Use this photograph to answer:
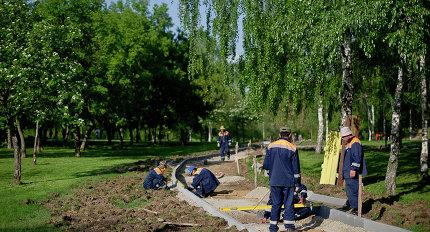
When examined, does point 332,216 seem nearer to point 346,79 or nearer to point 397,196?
point 397,196

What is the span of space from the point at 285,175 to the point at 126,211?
5288 mm

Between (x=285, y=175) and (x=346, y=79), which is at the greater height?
(x=346, y=79)

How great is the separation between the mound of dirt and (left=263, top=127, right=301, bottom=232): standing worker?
3.81 feet

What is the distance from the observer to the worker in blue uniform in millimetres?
10875

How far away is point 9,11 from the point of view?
2059cm

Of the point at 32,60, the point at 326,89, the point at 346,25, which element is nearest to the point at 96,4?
the point at 32,60

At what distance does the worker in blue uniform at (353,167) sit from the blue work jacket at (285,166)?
1887 millimetres

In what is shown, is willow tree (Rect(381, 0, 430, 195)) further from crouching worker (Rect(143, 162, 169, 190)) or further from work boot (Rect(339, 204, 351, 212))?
crouching worker (Rect(143, 162, 169, 190))

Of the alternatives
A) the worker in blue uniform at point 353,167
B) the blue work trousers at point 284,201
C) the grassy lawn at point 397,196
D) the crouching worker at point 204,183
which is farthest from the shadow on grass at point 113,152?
the blue work trousers at point 284,201

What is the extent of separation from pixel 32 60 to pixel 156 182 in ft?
26.3

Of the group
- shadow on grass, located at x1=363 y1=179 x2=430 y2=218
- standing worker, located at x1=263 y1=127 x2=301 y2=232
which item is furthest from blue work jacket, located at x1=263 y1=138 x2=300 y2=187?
shadow on grass, located at x1=363 y1=179 x2=430 y2=218

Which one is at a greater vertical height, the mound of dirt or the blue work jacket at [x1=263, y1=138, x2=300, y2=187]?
the blue work jacket at [x1=263, y1=138, x2=300, y2=187]

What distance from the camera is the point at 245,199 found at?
1484 centimetres

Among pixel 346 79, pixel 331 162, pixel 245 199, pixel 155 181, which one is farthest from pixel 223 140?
pixel 346 79
